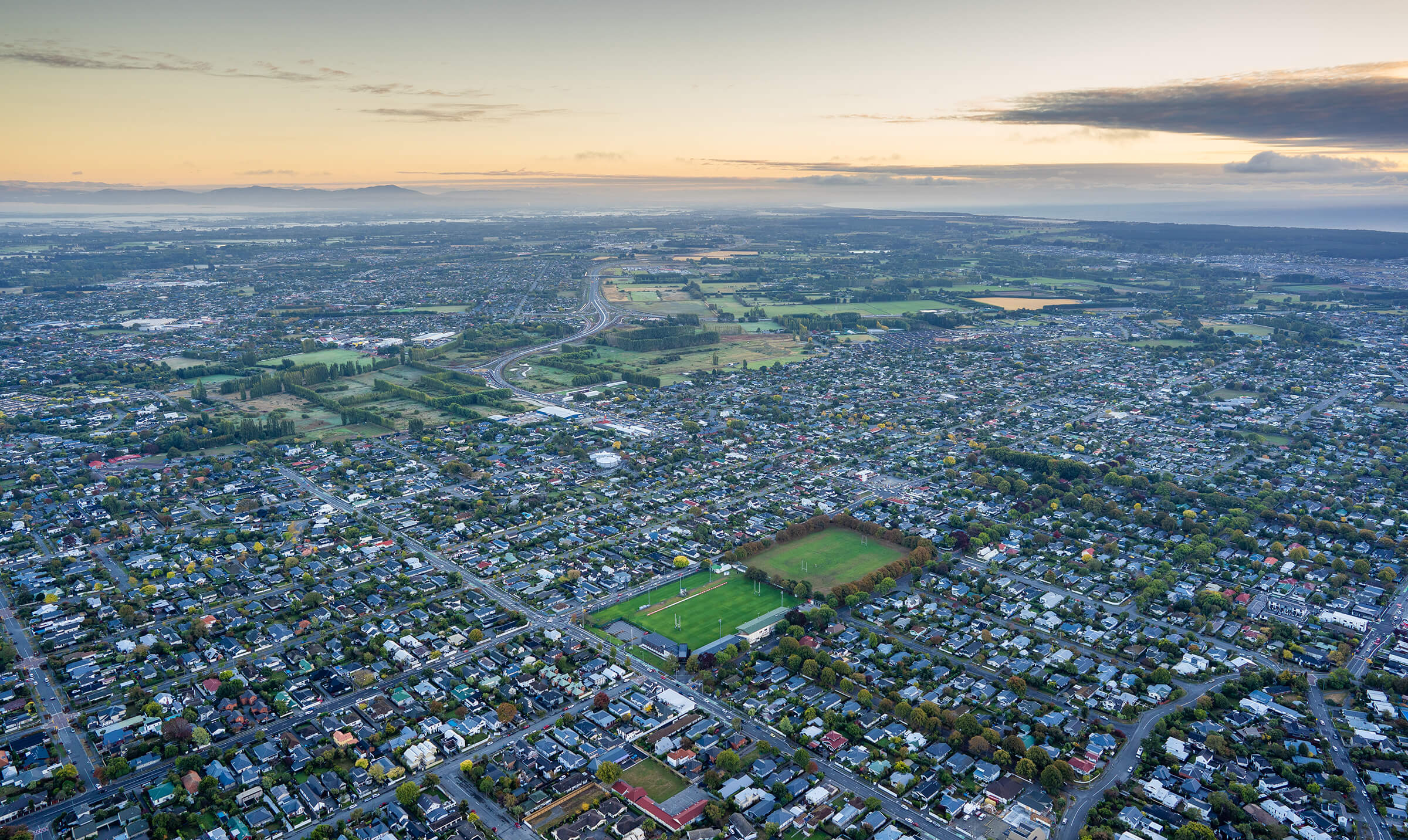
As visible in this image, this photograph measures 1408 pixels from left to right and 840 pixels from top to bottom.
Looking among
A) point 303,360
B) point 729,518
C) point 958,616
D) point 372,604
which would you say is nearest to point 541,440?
point 729,518

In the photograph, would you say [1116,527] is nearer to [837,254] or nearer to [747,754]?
[747,754]

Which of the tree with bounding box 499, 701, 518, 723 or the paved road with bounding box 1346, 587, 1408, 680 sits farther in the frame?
the paved road with bounding box 1346, 587, 1408, 680

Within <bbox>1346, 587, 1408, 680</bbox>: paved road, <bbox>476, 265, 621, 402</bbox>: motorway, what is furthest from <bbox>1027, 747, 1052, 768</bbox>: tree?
<bbox>476, 265, 621, 402</bbox>: motorway

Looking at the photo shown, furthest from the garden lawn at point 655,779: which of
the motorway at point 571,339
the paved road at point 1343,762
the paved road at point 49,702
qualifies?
the motorway at point 571,339

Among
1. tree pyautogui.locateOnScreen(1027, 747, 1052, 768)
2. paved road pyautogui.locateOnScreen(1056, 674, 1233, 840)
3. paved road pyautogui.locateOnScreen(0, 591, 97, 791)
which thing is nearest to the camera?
paved road pyautogui.locateOnScreen(1056, 674, 1233, 840)

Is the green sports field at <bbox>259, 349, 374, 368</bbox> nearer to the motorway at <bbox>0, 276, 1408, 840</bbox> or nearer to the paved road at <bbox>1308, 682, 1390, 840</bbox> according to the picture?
the motorway at <bbox>0, 276, 1408, 840</bbox>

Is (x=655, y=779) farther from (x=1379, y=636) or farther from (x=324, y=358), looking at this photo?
(x=324, y=358)

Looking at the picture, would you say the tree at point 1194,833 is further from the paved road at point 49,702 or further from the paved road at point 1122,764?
the paved road at point 49,702

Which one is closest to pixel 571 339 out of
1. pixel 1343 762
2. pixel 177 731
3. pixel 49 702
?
pixel 49 702
